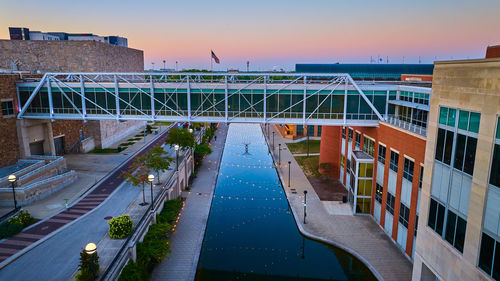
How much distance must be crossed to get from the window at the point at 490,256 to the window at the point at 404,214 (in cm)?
1093

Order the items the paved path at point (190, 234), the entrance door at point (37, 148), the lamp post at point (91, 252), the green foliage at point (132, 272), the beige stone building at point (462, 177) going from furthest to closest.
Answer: the entrance door at point (37, 148)
the paved path at point (190, 234)
the green foliage at point (132, 272)
the lamp post at point (91, 252)
the beige stone building at point (462, 177)

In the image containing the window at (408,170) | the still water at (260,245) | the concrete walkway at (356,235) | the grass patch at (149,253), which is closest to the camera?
the grass patch at (149,253)

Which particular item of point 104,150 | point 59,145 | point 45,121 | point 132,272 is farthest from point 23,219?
point 104,150

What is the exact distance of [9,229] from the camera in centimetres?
2230

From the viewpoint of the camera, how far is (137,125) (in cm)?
7194

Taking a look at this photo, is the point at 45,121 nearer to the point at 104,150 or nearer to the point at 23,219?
the point at 104,150

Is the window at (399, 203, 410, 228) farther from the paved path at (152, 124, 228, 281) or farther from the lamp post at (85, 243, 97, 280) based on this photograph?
the lamp post at (85, 243, 97, 280)

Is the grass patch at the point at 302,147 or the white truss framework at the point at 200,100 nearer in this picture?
the white truss framework at the point at 200,100

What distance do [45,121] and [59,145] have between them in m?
5.85

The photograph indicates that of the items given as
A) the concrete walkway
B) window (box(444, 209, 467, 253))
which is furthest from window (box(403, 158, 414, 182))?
window (box(444, 209, 467, 253))

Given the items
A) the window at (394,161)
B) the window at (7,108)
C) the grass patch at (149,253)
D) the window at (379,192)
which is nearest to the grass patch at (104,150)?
the window at (7,108)

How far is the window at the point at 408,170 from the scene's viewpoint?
22906 millimetres

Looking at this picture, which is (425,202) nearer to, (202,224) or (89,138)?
(202,224)

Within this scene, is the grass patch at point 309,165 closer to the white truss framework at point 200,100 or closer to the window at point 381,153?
the white truss framework at point 200,100
